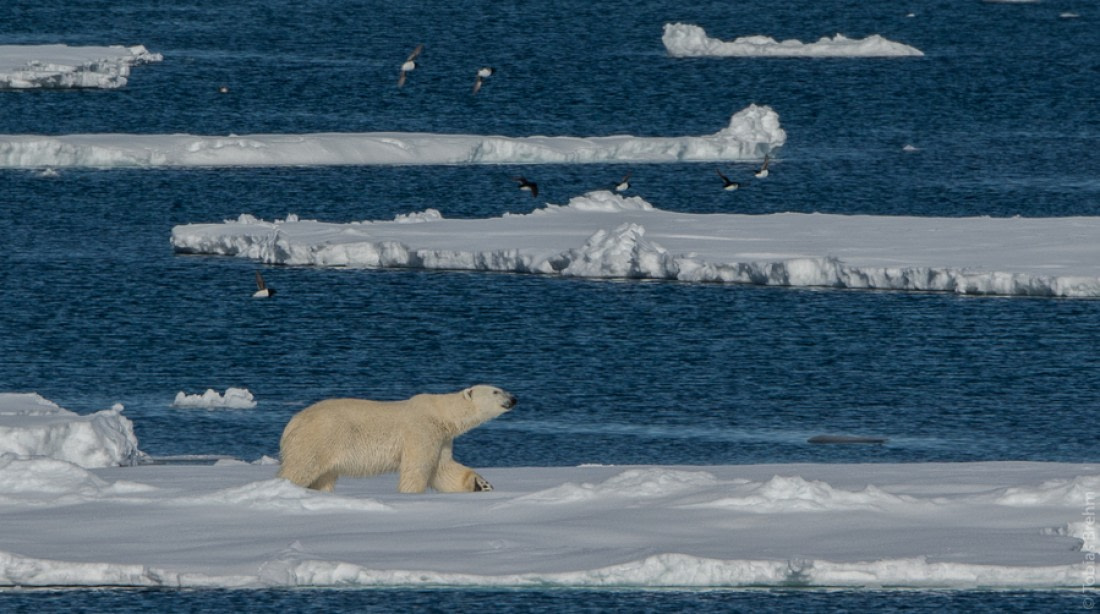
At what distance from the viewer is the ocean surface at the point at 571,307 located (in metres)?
29.5

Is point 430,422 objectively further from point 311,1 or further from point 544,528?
point 311,1

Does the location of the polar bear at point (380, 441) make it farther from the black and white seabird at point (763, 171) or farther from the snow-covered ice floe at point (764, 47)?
the snow-covered ice floe at point (764, 47)

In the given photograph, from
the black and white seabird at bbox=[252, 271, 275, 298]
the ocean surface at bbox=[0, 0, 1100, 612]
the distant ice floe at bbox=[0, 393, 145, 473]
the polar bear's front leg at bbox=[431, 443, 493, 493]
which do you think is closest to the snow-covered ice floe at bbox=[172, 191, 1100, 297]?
the ocean surface at bbox=[0, 0, 1100, 612]

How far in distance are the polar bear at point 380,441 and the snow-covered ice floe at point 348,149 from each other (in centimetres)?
3665

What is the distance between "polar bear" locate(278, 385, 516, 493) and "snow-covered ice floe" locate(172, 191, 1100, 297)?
19.7m

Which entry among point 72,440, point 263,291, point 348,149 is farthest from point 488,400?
point 348,149

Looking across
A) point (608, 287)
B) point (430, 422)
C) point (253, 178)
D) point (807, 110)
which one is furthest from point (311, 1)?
point (430, 422)

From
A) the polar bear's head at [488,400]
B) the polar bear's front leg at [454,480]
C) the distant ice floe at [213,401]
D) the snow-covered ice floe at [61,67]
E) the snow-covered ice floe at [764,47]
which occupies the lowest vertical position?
the polar bear's front leg at [454,480]

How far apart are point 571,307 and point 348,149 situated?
767 inches

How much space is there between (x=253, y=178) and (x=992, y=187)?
2026cm

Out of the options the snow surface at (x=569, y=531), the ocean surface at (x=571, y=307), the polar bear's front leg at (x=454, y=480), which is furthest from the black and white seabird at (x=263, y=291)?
the polar bear's front leg at (x=454, y=480)

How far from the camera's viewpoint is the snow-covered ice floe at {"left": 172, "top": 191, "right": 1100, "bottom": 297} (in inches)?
1512

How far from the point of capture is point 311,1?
128 meters

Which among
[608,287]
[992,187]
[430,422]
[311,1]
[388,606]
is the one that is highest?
[311,1]
